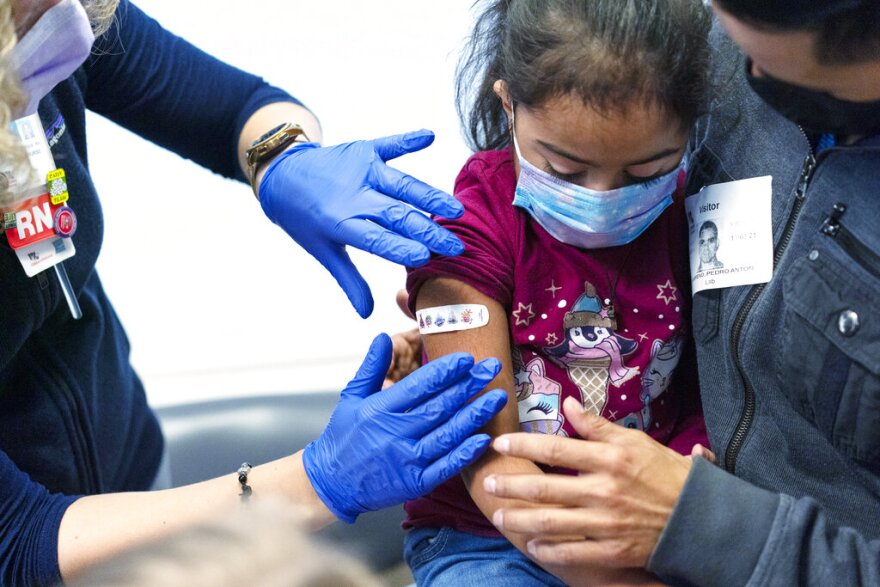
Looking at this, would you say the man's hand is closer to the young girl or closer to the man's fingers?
the man's fingers

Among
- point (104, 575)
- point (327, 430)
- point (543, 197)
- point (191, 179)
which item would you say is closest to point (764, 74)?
point (543, 197)

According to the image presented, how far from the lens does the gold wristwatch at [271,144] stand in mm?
1779

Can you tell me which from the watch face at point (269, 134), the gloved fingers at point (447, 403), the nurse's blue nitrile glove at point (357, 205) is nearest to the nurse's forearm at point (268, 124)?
the watch face at point (269, 134)

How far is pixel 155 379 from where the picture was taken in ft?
8.64

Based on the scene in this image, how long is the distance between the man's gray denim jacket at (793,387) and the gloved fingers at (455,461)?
0.92ft

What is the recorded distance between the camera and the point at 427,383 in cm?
133

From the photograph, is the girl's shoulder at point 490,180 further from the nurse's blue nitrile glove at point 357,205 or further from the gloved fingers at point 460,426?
the gloved fingers at point 460,426

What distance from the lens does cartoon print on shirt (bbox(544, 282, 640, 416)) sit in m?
1.44

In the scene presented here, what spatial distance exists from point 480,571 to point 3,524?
0.73 metres

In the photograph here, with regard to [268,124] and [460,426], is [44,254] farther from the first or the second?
[460,426]

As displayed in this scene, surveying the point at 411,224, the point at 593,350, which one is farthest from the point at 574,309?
the point at 411,224

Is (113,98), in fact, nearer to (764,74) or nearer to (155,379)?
(155,379)

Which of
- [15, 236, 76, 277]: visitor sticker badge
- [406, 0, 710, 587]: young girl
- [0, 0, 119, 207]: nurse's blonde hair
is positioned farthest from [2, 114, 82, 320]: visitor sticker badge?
[406, 0, 710, 587]: young girl

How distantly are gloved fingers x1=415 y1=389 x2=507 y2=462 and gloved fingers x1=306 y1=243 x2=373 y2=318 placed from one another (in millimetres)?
274
